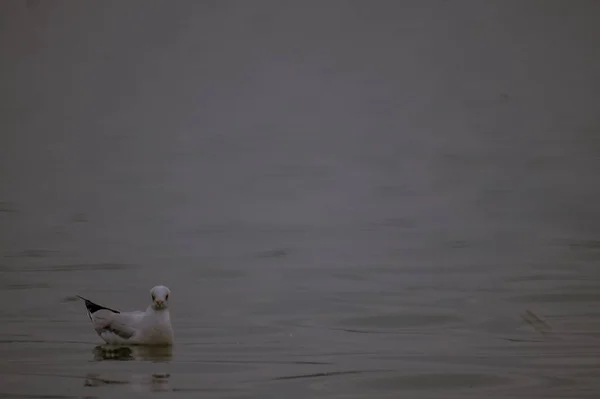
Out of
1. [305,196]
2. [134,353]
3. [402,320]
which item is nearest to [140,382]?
[134,353]

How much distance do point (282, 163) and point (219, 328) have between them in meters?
4.79

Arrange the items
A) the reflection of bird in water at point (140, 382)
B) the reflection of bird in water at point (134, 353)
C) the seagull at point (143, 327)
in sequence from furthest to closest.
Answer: the seagull at point (143, 327) → the reflection of bird in water at point (134, 353) → the reflection of bird in water at point (140, 382)

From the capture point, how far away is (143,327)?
183 inches

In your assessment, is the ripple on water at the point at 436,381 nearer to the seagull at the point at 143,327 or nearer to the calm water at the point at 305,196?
the calm water at the point at 305,196

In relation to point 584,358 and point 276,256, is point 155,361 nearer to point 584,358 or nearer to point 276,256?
point 584,358

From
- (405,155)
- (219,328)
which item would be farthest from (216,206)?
(219,328)

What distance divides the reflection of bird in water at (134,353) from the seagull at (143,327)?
17 millimetres

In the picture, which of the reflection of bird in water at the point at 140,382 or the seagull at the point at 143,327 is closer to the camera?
the reflection of bird in water at the point at 140,382

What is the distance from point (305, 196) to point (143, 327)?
388 centimetres

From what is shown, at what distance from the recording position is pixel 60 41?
14.5 m

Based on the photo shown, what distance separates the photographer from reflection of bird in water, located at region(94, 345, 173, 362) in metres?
4.52

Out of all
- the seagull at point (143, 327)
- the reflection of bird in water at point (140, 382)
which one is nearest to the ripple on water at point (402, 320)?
the seagull at point (143, 327)

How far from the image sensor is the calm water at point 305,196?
4527mm

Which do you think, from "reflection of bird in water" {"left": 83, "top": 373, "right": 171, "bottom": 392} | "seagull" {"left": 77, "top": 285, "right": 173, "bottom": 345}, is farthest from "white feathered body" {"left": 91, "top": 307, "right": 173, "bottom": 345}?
"reflection of bird in water" {"left": 83, "top": 373, "right": 171, "bottom": 392}
